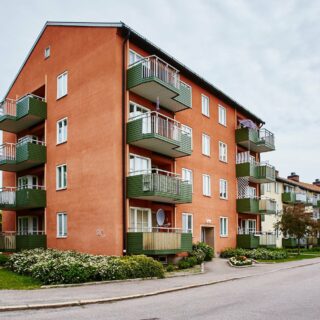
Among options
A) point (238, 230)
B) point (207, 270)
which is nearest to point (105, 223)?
point (207, 270)

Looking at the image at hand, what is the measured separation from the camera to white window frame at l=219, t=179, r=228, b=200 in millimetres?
32375

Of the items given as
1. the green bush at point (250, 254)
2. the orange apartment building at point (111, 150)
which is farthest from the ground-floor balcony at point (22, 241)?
the green bush at point (250, 254)

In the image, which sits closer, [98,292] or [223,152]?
[98,292]

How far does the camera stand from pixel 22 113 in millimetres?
27422

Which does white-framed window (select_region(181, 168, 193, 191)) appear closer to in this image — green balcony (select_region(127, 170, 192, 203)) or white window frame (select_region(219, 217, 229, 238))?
green balcony (select_region(127, 170, 192, 203))

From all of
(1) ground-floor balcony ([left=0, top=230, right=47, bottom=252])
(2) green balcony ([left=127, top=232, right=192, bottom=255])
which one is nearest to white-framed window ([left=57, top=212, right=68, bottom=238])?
(1) ground-floor balcony ([left=0, top=230, right=47, bottom=252])

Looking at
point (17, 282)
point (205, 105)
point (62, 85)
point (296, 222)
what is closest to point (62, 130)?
point (62, 85)

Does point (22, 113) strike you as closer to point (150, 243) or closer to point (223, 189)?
point (150, 243)

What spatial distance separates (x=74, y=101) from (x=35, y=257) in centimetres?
954

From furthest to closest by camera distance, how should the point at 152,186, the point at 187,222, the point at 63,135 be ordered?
the point at 187,222
the point at 63,135
the point at 152,186

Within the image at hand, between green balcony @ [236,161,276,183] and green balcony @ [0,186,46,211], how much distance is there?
628 inches

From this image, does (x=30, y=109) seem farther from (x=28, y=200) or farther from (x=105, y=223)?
(x=105, y=223)

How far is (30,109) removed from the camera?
2678cm

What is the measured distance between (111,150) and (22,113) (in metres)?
8.69
